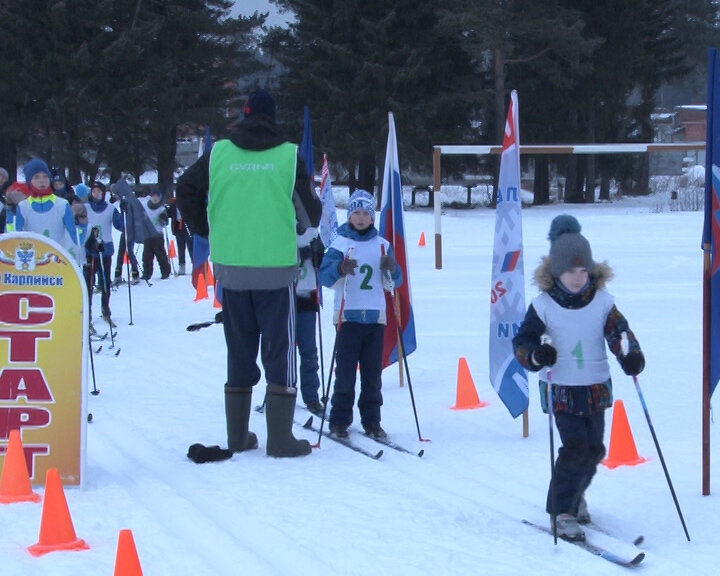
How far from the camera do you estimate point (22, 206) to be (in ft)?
32.1

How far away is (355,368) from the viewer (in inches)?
286

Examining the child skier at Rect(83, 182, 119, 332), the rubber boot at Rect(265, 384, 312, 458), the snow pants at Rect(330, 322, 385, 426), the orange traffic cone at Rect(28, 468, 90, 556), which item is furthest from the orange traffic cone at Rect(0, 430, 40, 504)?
the child skier at Rect(83, 182, 119, 332)

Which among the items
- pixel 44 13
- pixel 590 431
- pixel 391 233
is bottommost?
pixel 590 431

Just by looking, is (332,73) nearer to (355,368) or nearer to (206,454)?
(355,368)

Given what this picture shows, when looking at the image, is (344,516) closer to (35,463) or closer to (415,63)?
(35,463)

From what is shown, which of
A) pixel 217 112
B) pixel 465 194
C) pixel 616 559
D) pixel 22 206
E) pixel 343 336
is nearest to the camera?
pixel 616 559

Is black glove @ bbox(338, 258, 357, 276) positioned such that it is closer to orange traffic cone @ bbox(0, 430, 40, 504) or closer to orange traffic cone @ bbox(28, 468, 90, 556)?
orange traffic cone @ bbox(0, 430, 40, 504)

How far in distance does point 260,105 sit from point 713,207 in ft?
8.84

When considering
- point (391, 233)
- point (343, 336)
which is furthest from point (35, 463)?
point (391, 233)

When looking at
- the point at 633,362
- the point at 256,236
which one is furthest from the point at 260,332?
the point at 633,362

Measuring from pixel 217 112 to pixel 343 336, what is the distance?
3806 cm

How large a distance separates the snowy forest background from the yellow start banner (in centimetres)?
3291

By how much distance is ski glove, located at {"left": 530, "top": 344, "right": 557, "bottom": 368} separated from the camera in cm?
492

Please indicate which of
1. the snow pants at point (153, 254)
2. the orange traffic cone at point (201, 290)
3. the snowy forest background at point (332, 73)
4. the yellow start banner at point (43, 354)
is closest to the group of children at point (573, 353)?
the yellow start banner at point (43, 354)
